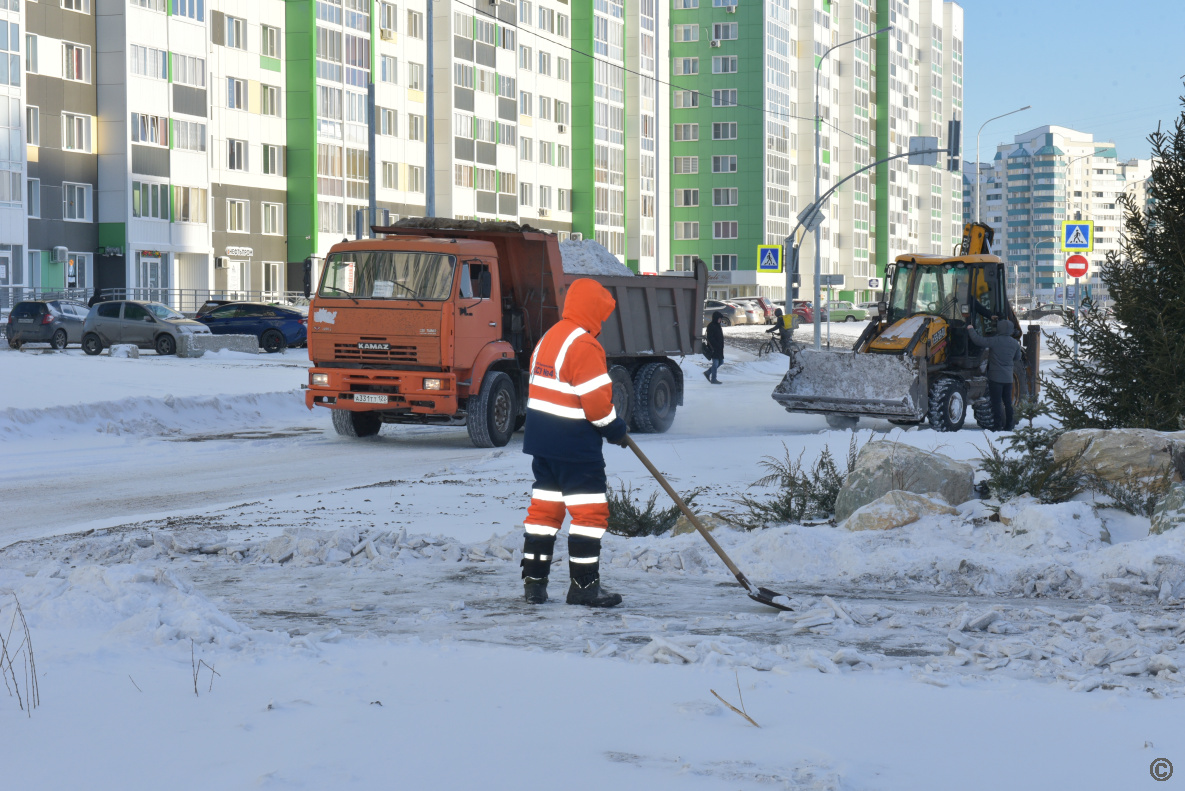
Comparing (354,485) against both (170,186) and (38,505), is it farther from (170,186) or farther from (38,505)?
(170,186)

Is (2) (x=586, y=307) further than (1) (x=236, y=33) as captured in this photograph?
No

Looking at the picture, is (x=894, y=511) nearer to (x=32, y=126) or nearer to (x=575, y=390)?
(x=575, y=390)

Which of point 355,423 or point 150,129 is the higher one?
point 150,129

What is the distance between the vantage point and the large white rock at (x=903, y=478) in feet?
32.7

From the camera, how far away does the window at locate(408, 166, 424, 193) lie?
2753 inches

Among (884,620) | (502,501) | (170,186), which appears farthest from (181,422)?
(170,186)

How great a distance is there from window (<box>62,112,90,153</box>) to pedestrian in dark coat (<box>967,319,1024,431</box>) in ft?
148

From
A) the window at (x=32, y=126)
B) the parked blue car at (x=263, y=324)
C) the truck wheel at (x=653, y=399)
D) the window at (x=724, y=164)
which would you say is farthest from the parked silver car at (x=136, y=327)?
the window at (x=724, y=164)

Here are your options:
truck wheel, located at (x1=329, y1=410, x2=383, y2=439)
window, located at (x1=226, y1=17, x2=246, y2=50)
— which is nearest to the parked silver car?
truck wheel, located at (x1=329, y1=410, x2=383, y2=439)

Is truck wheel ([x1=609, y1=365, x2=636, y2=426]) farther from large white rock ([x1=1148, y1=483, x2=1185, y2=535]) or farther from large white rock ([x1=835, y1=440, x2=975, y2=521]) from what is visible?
large white rock ([x1=1148, y1=483, x2=1185, y2=535])

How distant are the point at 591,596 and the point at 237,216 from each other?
5689cm

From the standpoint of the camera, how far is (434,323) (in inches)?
636

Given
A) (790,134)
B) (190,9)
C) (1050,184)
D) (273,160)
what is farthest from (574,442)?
(1050,184)

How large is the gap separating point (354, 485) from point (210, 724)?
8424 millimetres
